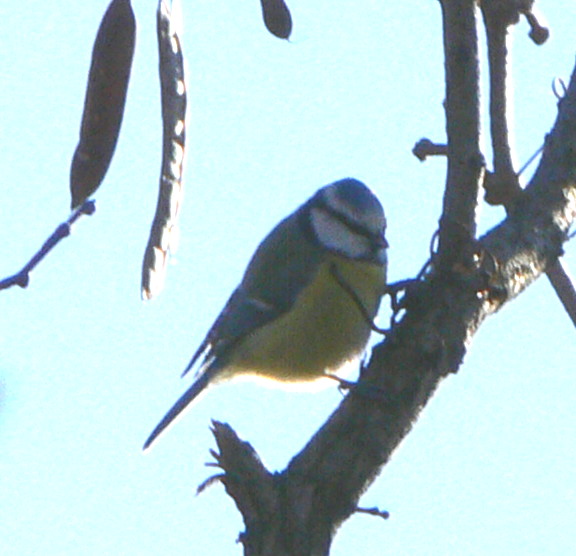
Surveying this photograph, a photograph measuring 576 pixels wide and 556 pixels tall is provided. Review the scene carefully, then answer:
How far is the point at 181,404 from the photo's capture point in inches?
133

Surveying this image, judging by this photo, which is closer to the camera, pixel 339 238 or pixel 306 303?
pixel 306 303

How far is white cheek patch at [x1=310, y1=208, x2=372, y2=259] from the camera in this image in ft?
10.9

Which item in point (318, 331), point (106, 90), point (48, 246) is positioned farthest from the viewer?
point (318, 331)

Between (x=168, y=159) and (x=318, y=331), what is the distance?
Answer: 1.63 m

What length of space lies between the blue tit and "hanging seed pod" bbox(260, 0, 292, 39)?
1.38 meters

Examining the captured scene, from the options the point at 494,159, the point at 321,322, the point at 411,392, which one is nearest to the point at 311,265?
the point at 321,322

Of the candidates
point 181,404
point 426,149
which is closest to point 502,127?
point 426,149

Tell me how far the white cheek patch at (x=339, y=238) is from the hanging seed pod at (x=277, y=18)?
157cm

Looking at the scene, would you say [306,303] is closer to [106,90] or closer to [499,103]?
[499,103]

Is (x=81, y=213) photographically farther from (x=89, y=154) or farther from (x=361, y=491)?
(x=361, y=491)

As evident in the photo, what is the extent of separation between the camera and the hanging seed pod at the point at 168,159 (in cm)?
154

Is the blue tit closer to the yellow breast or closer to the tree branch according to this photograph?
the yellow breast

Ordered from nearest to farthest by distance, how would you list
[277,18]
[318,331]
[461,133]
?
[277,18] → [461,133] → [318,331]

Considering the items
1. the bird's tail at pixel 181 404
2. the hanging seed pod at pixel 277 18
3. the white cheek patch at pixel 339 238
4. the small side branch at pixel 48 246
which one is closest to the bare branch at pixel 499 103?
the hanging seed pod at pixel 277 18
